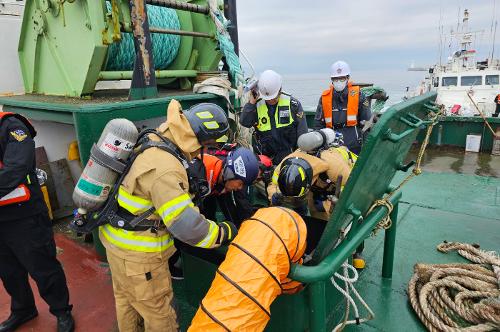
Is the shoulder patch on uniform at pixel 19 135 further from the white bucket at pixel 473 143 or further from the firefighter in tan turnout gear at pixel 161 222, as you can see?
the white bucket at pixel 473 143

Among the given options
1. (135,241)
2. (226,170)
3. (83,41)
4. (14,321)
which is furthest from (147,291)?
(83,41)

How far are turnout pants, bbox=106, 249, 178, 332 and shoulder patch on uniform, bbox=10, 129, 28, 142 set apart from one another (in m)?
0.94

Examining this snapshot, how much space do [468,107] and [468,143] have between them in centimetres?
997

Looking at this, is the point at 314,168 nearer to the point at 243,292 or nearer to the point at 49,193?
the point at 243,292

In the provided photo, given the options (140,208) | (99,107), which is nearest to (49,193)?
(99,107)

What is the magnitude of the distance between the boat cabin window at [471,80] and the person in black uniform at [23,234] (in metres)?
19.8

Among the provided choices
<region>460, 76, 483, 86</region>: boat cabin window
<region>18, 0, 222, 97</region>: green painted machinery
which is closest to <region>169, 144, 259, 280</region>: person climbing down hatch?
<region>18, 0, 222, 97</region>: green painted machinery

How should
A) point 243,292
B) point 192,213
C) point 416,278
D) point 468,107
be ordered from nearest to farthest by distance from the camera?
point 243,292 < point 192,213 < point 416,278 < point 468,107

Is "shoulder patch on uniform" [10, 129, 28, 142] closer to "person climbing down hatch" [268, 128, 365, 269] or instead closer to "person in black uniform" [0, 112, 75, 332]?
"person in black uniform" [0, 112, 75, 332]

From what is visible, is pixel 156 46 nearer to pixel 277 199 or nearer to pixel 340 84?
pixel 340 84

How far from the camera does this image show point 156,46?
14.6 feet

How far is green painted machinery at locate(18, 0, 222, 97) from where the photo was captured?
3266 mm

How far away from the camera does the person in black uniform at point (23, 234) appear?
2209mm

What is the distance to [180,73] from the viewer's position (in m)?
4.58
